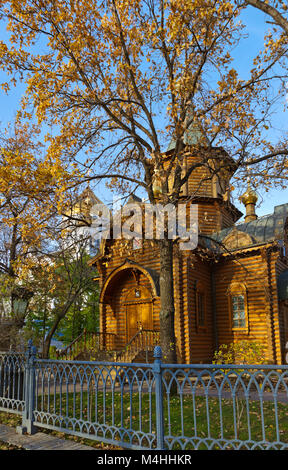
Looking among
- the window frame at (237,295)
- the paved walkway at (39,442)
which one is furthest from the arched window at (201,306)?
the paved walkway at (39,442)

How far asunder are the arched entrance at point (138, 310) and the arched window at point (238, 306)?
3.25 metres

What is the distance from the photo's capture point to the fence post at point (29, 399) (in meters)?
5.82

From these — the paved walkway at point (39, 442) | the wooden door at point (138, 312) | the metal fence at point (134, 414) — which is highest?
the wooden door at point (138, 312)

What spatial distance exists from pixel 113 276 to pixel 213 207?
20.7 ft

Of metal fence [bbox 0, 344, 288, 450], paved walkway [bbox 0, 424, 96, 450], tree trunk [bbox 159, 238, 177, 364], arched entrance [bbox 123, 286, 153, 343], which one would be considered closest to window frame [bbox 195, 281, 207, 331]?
arched entrance [bbox 123, 286, 153, 343]

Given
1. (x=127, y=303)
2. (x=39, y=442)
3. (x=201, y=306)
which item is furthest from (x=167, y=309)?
(x=127, y=303)

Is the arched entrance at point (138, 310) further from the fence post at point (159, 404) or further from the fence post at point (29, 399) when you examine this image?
the fence post at point (159, 404)

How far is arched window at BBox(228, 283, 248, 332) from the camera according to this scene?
1409cm

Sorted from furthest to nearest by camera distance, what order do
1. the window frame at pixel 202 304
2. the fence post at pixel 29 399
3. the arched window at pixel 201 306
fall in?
the arched window at pixel 201 306 → the window frame at pixel 202 304 → the fence post at pixel 29 399

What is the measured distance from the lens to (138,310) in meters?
15.3

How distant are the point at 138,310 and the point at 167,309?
23.3 feet

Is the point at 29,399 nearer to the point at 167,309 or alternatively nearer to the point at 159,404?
the point at 159,404

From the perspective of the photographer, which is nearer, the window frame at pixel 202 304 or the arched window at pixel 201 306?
the window frame at pixel 202 304

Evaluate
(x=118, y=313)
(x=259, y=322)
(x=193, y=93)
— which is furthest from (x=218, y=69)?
(x=118, y=313)
